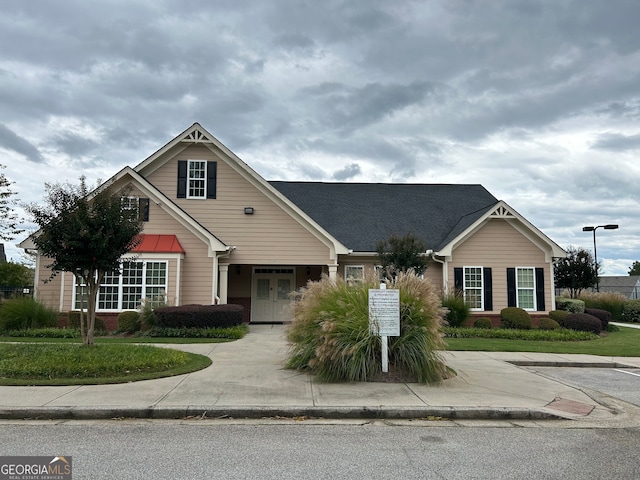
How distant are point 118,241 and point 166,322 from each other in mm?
5802

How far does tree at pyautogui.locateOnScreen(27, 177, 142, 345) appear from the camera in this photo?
10109 millimetres

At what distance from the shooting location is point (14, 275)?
35.7 metres

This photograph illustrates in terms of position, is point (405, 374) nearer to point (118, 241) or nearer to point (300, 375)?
point (300, 375)

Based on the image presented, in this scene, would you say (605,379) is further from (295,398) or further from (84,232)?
(84,232)

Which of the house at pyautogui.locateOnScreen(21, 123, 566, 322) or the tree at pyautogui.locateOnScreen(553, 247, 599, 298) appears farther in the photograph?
the tree at pyautogui.locateOnScreen(553, 247, 599, 298)

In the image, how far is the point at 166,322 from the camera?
51.6ft

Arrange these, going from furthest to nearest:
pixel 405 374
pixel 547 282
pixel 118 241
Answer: pixel 547 282 < pixel 118 241 < pixel 405 374

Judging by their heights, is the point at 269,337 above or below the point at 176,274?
below

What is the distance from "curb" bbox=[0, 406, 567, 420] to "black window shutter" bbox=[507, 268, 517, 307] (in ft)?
45.7

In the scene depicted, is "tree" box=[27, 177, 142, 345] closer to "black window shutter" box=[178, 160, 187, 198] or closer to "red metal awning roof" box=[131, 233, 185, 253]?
"red metal awning roof" box=[131, 233, 185, 253]

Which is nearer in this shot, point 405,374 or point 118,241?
point 405,374

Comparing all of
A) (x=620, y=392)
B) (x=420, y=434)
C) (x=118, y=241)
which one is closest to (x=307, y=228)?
(x=118, y=241)

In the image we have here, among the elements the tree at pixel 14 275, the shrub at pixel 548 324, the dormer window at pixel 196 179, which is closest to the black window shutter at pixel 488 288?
the shrub at pixel 548 324

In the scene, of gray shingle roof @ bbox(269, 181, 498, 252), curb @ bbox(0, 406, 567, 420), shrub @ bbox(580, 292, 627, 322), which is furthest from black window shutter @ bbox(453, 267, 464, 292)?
curb @ bbox(0, 406, 567, 420)
